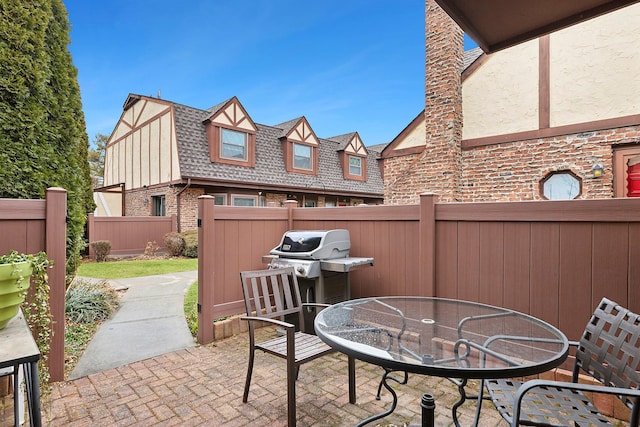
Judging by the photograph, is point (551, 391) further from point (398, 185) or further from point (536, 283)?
point (398, 185)

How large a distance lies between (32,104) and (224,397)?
336 centimetres

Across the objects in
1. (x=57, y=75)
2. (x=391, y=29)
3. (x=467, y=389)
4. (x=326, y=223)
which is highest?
(x=391, y=29)

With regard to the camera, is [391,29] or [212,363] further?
[391,29]

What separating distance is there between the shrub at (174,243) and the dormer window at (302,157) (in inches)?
236

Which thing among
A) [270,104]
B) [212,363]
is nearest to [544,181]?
[212,363]

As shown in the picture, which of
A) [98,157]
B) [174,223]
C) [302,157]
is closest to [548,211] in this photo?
[174,223]

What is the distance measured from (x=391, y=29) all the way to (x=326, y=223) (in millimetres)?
12922

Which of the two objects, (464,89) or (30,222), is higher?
(464,89)

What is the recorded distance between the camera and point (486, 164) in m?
6.92

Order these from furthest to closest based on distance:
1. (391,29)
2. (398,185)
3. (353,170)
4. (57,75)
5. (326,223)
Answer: (353,170), (391,29), (398,185), (326,223), (57,75)

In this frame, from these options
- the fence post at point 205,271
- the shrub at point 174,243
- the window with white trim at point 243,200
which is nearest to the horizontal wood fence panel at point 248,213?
the fence post at point 205,271

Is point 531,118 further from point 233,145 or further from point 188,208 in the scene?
point 188,208

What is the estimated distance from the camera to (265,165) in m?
13.7

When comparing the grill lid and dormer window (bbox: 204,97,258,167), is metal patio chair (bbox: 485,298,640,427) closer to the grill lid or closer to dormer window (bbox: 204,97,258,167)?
the grill lid
